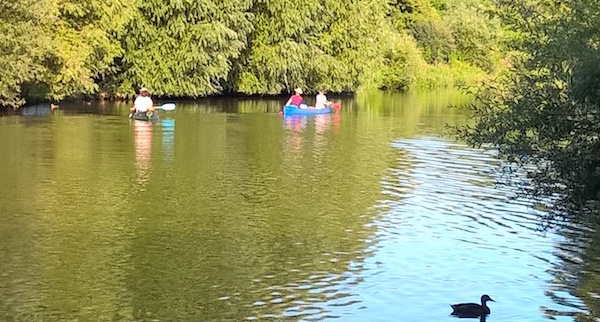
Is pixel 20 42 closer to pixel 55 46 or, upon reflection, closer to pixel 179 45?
pixel 55 46

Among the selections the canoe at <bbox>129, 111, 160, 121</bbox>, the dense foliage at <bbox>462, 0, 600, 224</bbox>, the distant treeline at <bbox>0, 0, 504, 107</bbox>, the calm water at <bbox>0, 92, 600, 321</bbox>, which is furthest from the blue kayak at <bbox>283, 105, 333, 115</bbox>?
the dense foliage at <bbox>462, 0, 600, 224</bbox>

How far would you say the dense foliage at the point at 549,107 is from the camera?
13.0 metres

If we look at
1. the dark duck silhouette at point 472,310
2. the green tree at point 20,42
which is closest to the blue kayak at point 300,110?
the green tree at point 20,42

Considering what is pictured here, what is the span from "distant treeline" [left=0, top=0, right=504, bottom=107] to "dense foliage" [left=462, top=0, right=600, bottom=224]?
1499cm

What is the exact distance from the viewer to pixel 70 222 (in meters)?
16.2

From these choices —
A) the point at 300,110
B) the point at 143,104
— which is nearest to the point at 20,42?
the point at 143,104

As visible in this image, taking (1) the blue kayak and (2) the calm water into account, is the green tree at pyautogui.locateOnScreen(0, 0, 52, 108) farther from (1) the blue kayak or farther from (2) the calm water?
(1) the blue kayak

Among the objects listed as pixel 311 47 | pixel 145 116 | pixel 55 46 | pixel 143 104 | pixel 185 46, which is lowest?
pixel 145 116

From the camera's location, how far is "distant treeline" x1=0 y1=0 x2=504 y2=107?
34.8 metres

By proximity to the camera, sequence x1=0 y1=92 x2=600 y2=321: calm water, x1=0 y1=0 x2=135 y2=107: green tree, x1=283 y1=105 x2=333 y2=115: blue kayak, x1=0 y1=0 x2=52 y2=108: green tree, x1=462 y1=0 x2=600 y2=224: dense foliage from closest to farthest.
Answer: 1. x1=0 y1=92 x2=600 y2=321: calm water
2. x1=462 y1=0 x2=600 y2=224: dense foliage
3. x1=0 y1=0 x2=52 y2=108: green tree
4. x1=0 y1=0 x2=135 y2=107: green tree
5. x1=283 y1=105 x2=333 y2=115: blue kayak

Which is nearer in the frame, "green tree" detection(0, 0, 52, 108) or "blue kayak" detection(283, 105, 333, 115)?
"green tree" detection(0, 0, 52, 108)

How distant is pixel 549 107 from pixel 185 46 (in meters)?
31.1

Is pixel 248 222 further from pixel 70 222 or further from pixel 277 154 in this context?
pixel 277 154

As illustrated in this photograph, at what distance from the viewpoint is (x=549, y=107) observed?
13.8 metres
